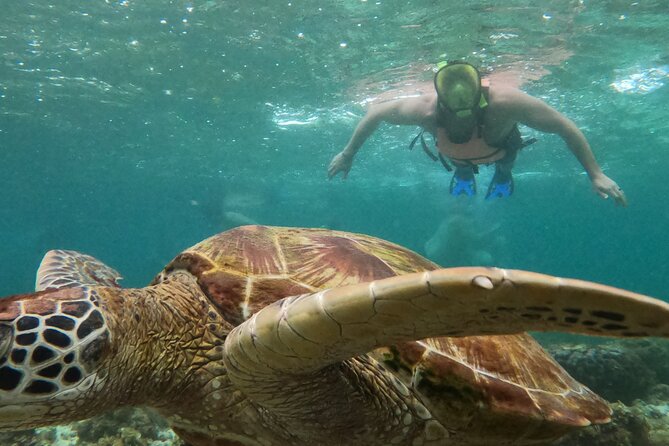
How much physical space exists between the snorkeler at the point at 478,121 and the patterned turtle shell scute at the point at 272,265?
13.6 ft

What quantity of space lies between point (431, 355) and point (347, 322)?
2.65ft

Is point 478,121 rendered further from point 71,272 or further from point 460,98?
point 71,272

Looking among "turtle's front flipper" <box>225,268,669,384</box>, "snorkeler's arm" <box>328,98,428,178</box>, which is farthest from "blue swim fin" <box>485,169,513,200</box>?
"turtle's front flipper" <box>225,268,669,384</box>

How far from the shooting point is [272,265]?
2.08 metres

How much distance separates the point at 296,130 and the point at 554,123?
44.5ft

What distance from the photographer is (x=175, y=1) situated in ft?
31.1

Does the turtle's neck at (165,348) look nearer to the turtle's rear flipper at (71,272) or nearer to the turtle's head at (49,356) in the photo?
the turtle's head at (49,356)

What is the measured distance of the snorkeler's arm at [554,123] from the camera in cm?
570

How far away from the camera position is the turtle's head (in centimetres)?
142

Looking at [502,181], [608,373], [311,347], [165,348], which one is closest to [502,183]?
[502,181]

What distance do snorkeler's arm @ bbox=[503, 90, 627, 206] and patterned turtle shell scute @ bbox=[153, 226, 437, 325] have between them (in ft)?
14.0

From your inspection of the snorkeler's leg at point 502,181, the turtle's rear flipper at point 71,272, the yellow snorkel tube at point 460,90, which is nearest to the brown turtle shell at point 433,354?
the turtle's rear flipper at point 71,272

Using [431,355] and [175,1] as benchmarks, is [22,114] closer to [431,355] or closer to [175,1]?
[175,1]

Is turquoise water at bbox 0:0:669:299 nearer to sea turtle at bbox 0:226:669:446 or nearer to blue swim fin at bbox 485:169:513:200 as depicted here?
blue swim fin at bbox 485:169:513:200
